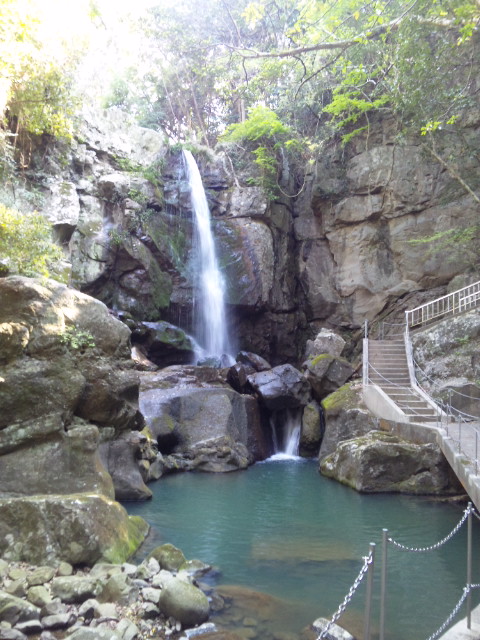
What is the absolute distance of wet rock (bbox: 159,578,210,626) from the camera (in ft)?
17.0

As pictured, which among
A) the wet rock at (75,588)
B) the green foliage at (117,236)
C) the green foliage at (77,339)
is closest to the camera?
the wet rock at (75,588)

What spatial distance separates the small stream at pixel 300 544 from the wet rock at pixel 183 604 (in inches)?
12.6

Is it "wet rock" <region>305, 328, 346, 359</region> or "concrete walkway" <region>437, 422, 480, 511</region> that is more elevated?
"wet rock" <region>305, 328, 346, 359</region>

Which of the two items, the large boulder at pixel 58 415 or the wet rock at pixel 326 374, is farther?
the wet rock at pixel 326 374

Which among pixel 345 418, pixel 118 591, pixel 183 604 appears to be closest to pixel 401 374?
pixel 345 418

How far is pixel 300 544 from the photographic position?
8234mm

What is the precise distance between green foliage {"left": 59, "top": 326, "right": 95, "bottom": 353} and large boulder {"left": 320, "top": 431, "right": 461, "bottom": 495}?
22.2 feet

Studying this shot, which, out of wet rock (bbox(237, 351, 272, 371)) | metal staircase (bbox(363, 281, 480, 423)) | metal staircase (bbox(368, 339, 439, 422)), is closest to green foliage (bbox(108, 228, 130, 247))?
wet rock (bbox(237, 351, 272, 371))

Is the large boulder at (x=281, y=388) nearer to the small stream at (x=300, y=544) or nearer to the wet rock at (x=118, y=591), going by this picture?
the small stream at (x=300, y=544)

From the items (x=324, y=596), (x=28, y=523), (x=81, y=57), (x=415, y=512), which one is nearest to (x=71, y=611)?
(x=28, y=523)

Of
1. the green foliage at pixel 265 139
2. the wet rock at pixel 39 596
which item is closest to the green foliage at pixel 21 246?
the wet rock at pixel 39 596

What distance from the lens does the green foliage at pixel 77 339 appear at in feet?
30.3

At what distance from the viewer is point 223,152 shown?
2688 cm

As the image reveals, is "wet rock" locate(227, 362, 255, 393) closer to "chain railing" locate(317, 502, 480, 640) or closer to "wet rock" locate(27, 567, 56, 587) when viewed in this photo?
"wet rock" locate(27, 567, 56, 587)
